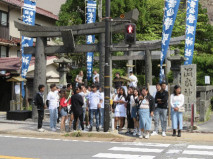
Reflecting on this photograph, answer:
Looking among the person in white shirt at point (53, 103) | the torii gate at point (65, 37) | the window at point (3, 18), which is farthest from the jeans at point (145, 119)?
the window at point (3, 18)

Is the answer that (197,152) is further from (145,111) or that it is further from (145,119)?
(145,111)

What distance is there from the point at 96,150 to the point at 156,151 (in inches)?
70.0

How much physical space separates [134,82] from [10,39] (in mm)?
14728

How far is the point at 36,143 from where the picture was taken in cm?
1091

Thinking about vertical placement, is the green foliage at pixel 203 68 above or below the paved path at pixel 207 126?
above

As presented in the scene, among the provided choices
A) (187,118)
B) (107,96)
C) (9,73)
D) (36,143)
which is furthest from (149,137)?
(9,73)

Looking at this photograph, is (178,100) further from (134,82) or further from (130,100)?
(134,82)

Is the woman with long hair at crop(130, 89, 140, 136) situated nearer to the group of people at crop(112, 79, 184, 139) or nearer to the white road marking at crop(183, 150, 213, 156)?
the group of people at crop(112, 79, 184, 139)

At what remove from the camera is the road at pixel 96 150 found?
884cm

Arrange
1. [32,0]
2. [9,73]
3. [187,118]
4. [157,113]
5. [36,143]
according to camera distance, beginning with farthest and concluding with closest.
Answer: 1. [9,73]
2. [32,0]
3. [187,118]
4. [157,113]
5. [36,143]

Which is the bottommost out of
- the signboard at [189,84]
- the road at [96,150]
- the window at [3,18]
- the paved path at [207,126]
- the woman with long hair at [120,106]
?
the road at [96,150]

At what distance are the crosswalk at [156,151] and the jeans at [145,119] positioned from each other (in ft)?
3.14

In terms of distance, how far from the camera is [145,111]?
1195cm

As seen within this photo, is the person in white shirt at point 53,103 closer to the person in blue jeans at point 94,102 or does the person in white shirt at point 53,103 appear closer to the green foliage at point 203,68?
the person in blue jeans at point 94,102
